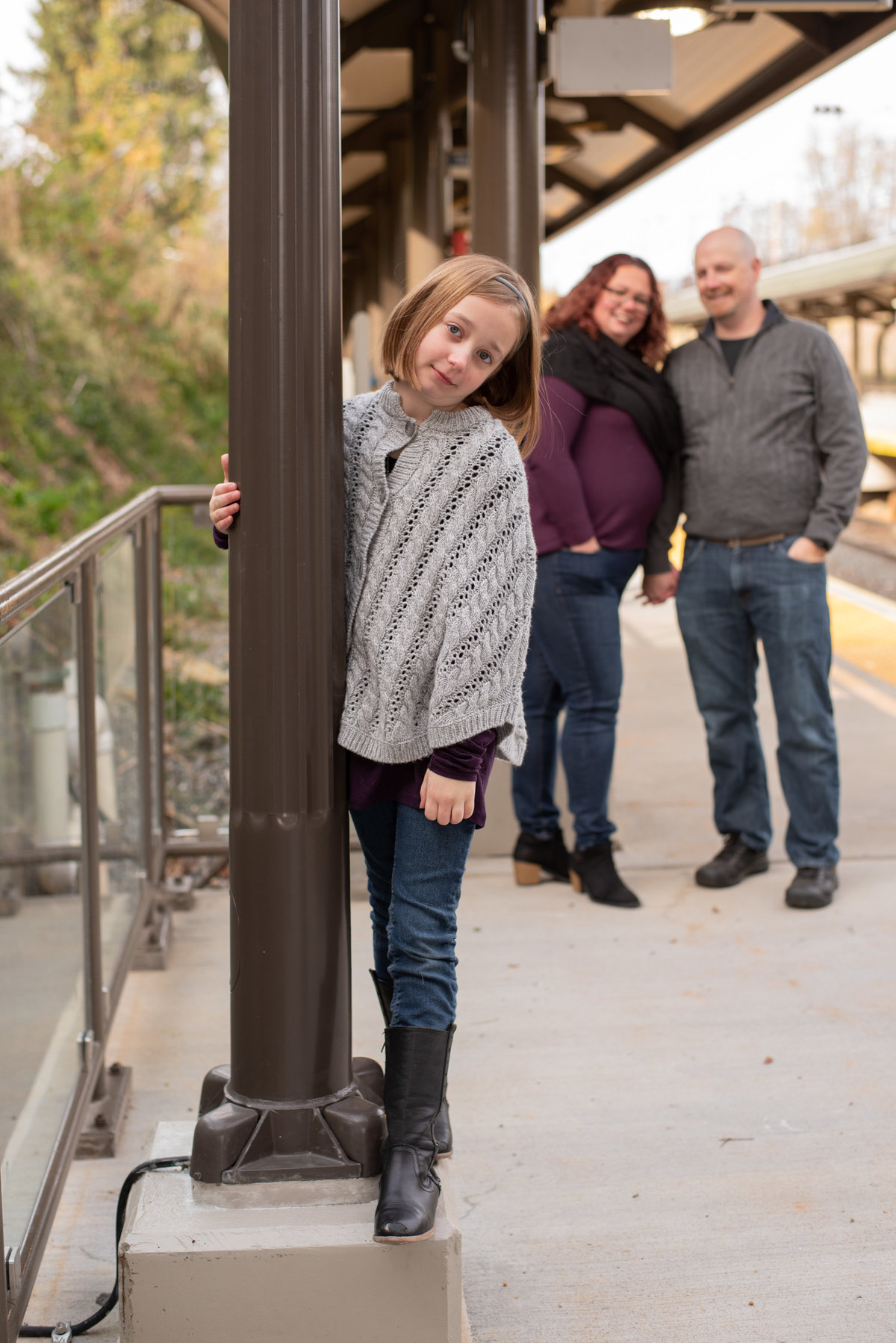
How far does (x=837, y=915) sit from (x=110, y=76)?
36009 mm

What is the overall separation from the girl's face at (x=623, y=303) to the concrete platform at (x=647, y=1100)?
1.74 m

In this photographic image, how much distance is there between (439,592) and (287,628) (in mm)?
234

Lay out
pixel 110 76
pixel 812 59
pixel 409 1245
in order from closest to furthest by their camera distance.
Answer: pixel 409 1245 → pixel 812 59 → pixel 110 76

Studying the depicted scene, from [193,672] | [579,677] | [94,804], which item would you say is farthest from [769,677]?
[94,804]

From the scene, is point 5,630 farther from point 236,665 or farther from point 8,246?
point 8,246

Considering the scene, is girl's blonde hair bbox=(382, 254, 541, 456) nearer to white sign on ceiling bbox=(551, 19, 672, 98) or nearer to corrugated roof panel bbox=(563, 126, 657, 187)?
white sign on ceiling bbox=(551, 19, 672, 98)

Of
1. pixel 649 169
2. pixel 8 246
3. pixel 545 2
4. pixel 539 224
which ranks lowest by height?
pixel 539 224

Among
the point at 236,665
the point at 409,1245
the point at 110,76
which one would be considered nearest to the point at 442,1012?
the point at 409,1245

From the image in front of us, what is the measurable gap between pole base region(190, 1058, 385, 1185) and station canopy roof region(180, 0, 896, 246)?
13.7ft

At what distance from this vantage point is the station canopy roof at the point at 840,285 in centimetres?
1555

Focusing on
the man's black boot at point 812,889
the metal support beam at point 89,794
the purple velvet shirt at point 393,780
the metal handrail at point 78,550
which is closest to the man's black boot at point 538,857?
the man's black boot at point 812,889

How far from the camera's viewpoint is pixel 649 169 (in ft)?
30.8

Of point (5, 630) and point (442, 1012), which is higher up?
point (5, 630)

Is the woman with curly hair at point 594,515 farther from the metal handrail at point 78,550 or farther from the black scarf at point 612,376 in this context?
the metal handrail at point 78,550
